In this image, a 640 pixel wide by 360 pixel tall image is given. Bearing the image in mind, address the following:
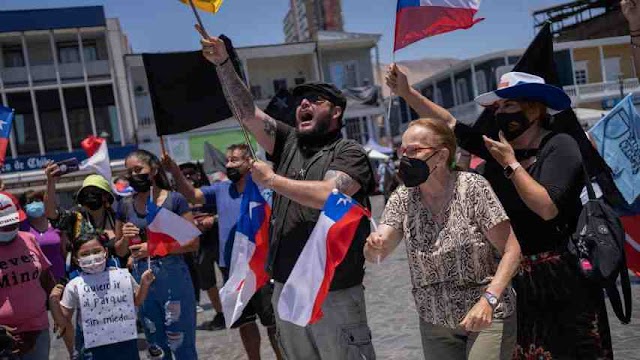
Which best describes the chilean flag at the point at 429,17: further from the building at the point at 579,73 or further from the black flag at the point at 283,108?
the building at the point at 579,73

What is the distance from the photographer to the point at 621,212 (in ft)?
19.5

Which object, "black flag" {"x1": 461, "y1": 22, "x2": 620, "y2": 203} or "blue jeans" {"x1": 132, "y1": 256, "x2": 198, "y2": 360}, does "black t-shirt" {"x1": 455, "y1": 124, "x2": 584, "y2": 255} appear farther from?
"blue jeans" {"x1": 132, "y1": 256, "x2": 198, "y2": 360}

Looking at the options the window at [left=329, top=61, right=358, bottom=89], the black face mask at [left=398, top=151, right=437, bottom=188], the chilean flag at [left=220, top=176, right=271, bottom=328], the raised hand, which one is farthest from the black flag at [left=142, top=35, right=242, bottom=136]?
the window at [left=329, top=61, right=358, bottom=89]

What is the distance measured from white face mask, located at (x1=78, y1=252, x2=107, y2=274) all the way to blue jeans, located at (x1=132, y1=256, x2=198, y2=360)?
434mm

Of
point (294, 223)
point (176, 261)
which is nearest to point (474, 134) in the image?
point (294, 223)

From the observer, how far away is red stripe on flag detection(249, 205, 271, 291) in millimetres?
3855

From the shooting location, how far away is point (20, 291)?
4227mm

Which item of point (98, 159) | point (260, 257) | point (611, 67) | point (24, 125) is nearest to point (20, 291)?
point (260, 257)

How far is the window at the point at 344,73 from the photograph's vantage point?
119ft

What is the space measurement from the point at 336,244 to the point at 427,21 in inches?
76.4

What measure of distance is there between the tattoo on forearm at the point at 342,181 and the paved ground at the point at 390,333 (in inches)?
101

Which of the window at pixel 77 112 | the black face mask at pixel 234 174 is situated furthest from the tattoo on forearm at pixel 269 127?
the window at pixel 77 112

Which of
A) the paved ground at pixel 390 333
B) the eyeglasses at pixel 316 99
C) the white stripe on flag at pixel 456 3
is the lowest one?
the paved ground at pixel 390 333

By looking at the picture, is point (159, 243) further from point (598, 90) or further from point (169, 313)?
point (598, 90)
